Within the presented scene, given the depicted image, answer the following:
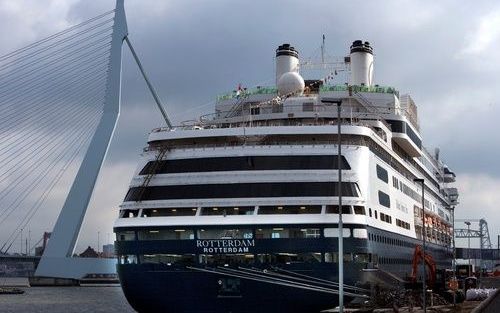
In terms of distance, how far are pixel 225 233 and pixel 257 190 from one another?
9.01 ft

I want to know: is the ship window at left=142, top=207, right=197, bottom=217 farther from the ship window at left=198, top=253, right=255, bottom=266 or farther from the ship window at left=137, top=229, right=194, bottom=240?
the ship window at left=198, top=253, right=255, bottom=266

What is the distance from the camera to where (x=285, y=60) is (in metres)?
60.1

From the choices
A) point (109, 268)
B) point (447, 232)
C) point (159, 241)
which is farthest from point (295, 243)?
point (109, 268)

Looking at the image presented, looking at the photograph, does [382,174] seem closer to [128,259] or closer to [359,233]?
[359,233]

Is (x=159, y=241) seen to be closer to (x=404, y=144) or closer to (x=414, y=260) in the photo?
(x=414, y=260)

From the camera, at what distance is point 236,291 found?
37.4m

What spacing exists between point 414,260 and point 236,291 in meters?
19.1

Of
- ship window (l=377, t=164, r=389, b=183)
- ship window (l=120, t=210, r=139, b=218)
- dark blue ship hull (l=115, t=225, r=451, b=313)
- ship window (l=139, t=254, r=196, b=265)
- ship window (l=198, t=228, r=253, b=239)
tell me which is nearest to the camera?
dark blue ship hull (l=115, t=225, r=451, b=313)

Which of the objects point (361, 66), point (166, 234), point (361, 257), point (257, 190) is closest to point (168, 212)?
point (166, 234)

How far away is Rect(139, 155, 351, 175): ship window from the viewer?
131 feet

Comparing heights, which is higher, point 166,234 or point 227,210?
point 227,210

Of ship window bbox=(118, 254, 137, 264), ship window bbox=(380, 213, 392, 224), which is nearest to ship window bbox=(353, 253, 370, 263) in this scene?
ship window bbox=(380, 213, 392, 224)

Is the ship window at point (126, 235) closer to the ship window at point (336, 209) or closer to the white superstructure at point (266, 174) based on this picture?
the white superstructure at point (266, 174)

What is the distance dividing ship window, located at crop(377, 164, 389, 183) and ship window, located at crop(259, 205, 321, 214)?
7.39 meters
